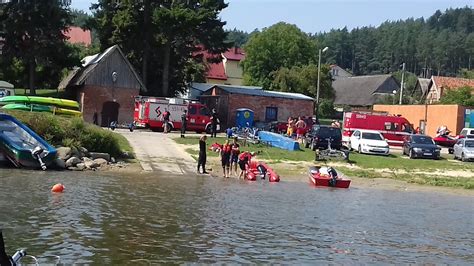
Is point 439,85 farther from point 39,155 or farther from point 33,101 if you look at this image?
point 39,155

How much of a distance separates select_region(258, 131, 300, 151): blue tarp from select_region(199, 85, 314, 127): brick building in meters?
13.0

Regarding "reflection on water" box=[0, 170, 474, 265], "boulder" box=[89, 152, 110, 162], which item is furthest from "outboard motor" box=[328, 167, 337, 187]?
"boulder" box=[89, 152, 110, 162]

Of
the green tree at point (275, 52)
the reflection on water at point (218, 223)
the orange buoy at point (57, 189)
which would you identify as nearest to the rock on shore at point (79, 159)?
the reflection on water at point (218, 223)

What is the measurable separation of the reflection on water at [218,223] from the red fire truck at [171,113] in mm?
23421

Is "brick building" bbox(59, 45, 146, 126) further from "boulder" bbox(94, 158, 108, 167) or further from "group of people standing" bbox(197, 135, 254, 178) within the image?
"group of people standing" bbox(197, 135, 254, 178)

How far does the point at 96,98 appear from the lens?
52031 millimetres

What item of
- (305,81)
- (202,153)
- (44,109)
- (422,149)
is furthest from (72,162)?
(305,81)

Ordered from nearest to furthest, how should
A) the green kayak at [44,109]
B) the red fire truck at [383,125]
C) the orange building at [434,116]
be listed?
the green kayak at [44,109], the red fire truck at [383,125], the orange building at [434,116]

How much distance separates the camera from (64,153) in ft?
88.4

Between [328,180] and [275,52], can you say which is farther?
[275,52]

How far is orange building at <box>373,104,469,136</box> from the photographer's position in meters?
55.9

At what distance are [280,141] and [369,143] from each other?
17.8 ft

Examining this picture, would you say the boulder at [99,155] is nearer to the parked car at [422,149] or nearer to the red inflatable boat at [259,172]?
the red inflatable boat at [259,172]

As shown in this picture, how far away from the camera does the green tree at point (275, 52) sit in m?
90.8
